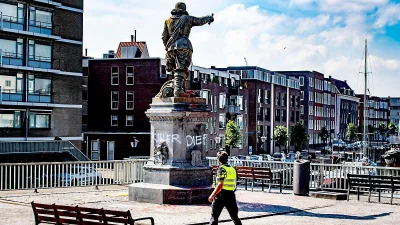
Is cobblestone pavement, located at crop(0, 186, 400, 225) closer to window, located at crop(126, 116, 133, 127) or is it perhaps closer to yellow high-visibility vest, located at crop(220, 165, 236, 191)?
yellow high-visibility vest, located at crop(220, 165, 236, 191)

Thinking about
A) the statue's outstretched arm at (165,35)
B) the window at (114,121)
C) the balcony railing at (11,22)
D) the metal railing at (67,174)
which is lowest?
the metal railing at (67,174)

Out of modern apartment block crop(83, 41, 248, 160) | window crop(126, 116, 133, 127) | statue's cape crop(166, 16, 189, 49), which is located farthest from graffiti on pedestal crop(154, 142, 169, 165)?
window crop(126, 116, 133, 127)

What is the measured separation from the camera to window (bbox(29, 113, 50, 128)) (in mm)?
57188

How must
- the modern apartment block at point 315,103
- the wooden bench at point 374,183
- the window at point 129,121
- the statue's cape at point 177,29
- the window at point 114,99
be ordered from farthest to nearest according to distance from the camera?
the modern apartment block at point 315,103, the window at point 114,99, the window at point 129,121, the wooden bench at point 374,183, the statue's cape at point 177,29

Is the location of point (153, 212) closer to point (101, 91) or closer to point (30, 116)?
point (30, 116)

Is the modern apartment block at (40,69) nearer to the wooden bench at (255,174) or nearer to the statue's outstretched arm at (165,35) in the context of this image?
the wooden bench at (255,174)

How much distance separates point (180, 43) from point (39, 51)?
3730cm

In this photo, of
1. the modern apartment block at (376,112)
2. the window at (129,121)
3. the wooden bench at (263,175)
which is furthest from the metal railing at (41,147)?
the modern apartment block at (376,112)

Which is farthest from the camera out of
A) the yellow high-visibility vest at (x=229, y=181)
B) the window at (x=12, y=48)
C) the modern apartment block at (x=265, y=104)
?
the modern apartment block at (x=265, y=104)

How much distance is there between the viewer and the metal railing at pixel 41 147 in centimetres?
5094

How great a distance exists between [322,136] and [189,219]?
11170cm

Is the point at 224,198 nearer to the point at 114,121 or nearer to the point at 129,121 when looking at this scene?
the point at 129,121

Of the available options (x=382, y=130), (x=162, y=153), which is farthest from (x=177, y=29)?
(x=382, y=130)

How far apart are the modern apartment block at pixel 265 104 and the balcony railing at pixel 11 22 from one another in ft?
126
